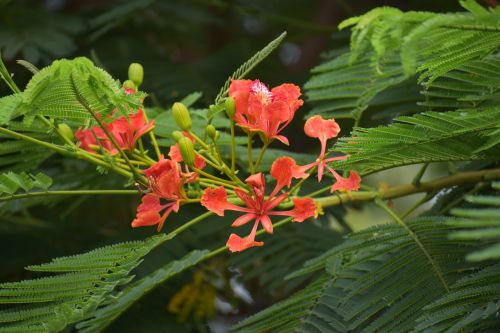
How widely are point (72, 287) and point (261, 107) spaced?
1.21 feet

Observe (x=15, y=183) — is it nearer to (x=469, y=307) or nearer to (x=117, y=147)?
(x=117, y=147)

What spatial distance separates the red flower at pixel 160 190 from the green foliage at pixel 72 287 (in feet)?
0.14

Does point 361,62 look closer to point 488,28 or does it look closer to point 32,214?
point 488,28

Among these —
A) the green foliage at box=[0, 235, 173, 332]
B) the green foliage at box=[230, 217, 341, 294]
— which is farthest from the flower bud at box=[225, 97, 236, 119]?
the green foliage at box=[230, 217, 341, 294]

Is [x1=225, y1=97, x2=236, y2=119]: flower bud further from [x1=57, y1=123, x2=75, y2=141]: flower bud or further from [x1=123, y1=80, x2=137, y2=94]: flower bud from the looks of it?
[x1=57, y1=123, x2=75, y2=141]: flower bud

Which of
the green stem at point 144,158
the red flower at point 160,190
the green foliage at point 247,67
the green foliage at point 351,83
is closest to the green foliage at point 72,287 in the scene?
the red flower at point 160,190

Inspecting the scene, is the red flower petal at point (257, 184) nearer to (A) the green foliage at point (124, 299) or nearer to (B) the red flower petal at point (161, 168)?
(B) the red flower petal at point (161, 168)

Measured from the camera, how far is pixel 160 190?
3.84 ft

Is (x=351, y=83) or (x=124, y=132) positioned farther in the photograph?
(x=351, y=83)

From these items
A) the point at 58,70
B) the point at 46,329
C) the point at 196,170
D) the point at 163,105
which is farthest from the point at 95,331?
the point at 163,105

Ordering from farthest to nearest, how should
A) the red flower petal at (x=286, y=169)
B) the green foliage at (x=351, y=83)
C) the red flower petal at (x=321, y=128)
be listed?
the green foliage at (x=351, y=83) < the red flower petal at (x=321, y=128) < the red flower petal at (x=286, y=169)

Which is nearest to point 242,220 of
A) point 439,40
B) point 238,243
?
point 238,243

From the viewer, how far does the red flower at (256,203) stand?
1.13 meters

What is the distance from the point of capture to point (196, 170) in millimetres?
1186
